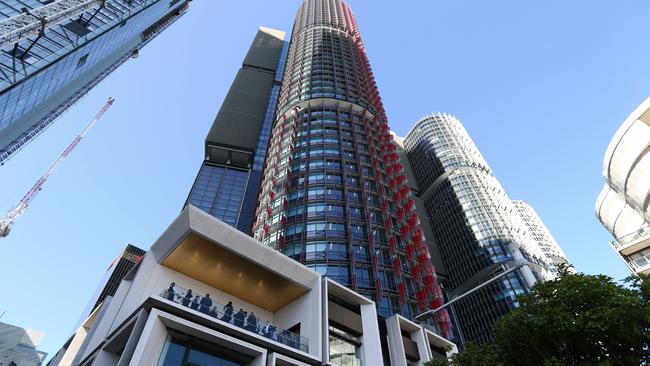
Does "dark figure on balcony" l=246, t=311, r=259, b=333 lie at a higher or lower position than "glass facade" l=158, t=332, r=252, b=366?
higher

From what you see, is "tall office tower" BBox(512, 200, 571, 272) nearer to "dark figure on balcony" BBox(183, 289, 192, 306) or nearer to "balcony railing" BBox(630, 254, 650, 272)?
"balcony railing" BBox(630, 254, 650, 272)

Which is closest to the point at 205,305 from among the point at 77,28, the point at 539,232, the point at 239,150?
the point at 77,28

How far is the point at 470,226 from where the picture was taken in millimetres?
96062

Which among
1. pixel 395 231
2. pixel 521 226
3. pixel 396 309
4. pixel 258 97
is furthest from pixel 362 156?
pixel 258 97

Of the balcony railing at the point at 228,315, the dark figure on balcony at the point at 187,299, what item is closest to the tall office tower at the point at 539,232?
the balcony railing at the point at 228,315

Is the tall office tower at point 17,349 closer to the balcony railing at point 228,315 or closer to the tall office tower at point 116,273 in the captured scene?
the tall office tower at point 116,273

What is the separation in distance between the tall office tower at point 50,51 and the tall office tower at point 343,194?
3733cm

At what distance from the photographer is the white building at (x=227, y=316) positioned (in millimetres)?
19703

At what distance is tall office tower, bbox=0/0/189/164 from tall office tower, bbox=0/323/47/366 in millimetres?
60560

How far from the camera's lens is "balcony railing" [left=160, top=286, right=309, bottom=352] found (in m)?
20.6

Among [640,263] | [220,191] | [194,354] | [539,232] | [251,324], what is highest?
[539,232]

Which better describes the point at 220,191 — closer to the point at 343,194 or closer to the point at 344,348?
the point at 343,194

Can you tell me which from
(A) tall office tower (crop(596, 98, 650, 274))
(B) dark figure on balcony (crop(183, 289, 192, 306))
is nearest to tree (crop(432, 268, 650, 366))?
(B) dark figure on balcony (crop(183, 289, 192, 306))

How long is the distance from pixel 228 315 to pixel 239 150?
330 feet
